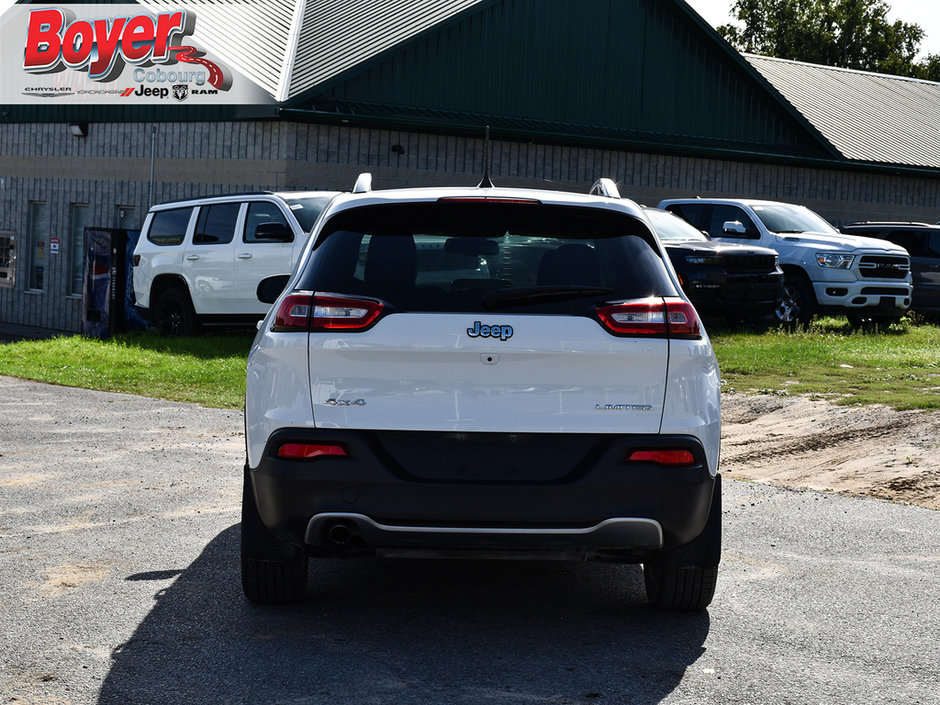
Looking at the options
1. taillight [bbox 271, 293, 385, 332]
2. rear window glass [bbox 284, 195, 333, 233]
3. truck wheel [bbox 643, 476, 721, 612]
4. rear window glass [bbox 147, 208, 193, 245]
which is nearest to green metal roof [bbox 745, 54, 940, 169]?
rear window glass [bbox 284, 195, 333, 233]

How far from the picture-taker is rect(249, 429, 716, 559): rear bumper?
4836 millimetres

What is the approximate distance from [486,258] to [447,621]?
5.11 ft

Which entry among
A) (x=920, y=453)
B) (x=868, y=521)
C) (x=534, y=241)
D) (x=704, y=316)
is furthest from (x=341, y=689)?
(x=704, y=316)

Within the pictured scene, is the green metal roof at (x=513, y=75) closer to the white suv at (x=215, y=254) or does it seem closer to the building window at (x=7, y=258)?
the building window at (x=7, y=258)

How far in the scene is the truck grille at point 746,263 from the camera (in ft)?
60.4

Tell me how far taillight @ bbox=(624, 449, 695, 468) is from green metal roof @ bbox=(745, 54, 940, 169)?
2577cm

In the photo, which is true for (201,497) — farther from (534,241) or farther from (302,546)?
(534,241)

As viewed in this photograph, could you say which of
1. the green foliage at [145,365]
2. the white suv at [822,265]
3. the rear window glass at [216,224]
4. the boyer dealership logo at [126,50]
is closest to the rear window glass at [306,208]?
the rear window glass at [216,224]

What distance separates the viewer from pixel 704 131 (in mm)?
27688

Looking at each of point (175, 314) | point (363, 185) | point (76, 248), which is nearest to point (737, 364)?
point (175, 314)

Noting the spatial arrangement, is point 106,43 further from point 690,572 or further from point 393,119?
point 690,572

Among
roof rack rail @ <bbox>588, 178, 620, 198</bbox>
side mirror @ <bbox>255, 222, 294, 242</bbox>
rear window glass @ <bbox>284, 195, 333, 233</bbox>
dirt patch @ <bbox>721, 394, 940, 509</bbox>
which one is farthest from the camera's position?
rear window glass @ <bbox>284, 195, 333, 233</bbox>

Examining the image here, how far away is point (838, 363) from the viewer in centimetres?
1563

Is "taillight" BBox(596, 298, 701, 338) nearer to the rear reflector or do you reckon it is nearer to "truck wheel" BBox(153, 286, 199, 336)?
the rear reflector
